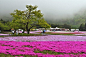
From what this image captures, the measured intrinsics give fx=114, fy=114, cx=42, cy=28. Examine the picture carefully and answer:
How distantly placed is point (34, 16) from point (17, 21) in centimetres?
513

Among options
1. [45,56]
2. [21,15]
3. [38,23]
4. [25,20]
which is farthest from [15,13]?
[45,56]

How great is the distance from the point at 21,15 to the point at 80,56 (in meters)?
27.6

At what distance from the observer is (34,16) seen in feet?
108

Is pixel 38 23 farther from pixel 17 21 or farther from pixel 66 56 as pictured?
pixel 66 56

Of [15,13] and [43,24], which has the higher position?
[15,13]

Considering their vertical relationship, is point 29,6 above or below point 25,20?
above

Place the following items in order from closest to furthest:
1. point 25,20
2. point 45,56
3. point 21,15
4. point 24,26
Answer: point 45,56 < point 25,20 < point 21,15 < point 24,26

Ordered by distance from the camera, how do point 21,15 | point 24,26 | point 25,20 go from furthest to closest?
1. point 24,26
2. point 21,15
3. point 25,20

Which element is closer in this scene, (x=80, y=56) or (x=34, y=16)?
(x=80, y=56)

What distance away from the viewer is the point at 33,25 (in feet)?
109

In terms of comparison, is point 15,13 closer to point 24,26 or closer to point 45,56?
point 24,26

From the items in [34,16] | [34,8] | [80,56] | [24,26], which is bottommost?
[80,56]

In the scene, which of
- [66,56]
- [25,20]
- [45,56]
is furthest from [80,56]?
[25,20]

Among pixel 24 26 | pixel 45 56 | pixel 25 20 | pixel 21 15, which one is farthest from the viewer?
pixel 24 26
